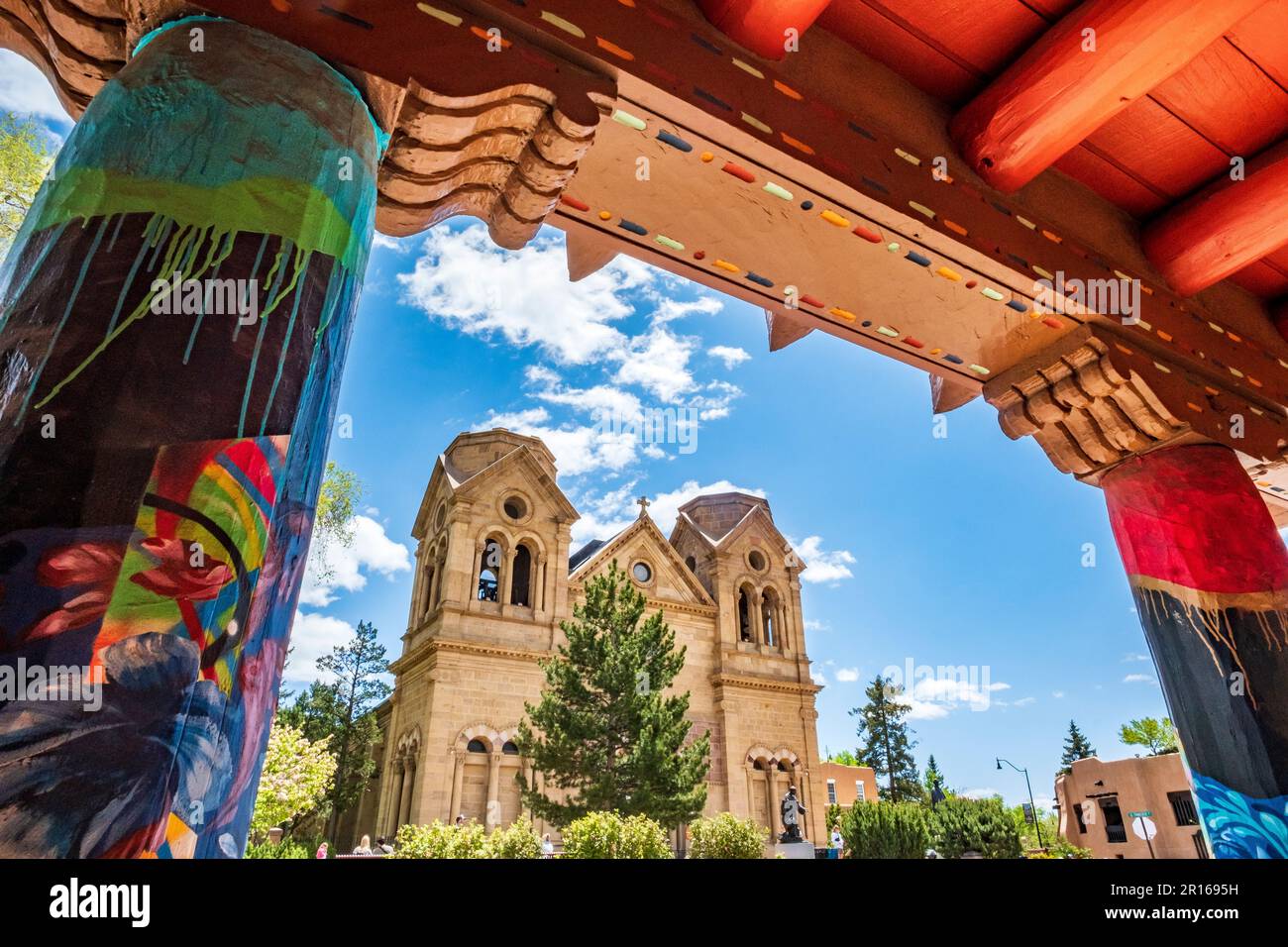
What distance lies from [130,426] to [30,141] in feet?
39.8

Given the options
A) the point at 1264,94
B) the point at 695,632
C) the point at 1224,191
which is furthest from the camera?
the point at 695,632

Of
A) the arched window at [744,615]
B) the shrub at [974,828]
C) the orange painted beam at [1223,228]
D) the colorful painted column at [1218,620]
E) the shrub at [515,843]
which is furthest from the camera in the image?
the arched window at [744,615]

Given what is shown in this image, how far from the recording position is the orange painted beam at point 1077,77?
2.81m

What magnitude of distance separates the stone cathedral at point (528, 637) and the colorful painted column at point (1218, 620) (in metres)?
18.3

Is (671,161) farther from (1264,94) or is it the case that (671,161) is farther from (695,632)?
(695,632)

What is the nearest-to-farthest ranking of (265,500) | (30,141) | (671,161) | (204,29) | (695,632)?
(265,500) → (204,29) → (671,161) → (30,141) → (695,632)

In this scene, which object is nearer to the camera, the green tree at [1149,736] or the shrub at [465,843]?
the shrub at [465,843]

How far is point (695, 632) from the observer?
26.8 m

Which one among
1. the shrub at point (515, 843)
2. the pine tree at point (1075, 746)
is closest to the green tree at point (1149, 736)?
the pine tree at point (1075, 746)

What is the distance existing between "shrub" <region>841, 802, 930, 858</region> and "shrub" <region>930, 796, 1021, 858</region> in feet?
1.70

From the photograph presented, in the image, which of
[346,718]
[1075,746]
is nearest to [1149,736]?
[1075,746]

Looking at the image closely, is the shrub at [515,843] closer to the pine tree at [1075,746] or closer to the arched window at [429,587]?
the arched window at [429,587]
